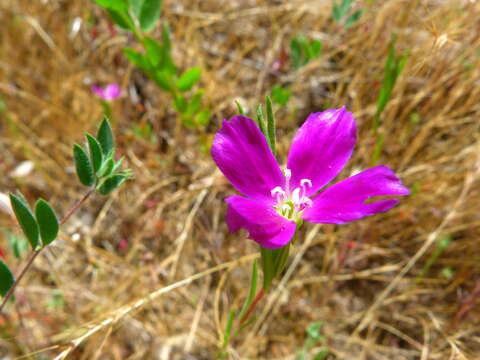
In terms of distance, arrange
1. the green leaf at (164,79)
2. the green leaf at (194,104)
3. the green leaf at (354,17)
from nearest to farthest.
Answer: the green leaf at (164,79), the green leaf at (194,104), the green leaf at (354,17)

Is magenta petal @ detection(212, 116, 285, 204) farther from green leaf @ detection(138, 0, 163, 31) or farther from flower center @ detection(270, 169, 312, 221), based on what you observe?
green leaf @ detection(138, 0, 163, 31)

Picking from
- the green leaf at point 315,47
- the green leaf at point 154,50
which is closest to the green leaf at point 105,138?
the green leaf at point 154,50

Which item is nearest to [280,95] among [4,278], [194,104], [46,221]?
[194,104]

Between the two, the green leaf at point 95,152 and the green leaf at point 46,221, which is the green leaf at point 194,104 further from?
the green leaf at point 46,221

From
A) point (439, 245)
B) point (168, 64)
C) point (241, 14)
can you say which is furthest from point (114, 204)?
point (439, 245)

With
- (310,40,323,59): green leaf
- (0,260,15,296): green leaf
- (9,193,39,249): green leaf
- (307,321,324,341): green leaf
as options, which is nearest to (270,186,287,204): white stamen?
(9,193,39,249): green leaf

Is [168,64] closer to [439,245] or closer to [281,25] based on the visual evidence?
[281,25]
